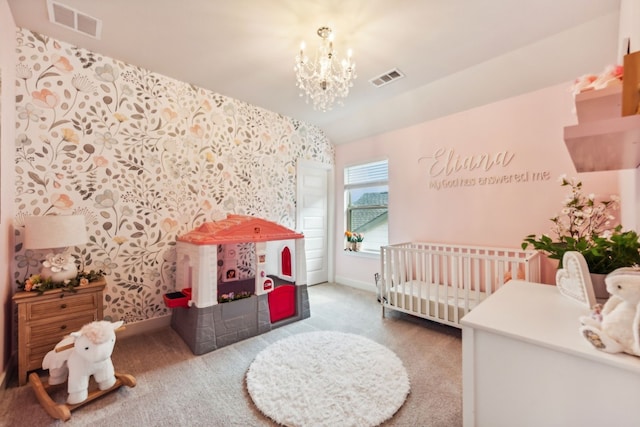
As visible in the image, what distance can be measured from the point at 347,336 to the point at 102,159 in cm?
279

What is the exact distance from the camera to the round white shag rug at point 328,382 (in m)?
1.51

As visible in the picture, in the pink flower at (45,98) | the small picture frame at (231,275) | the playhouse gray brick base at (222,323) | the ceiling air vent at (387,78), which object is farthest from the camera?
the small picture frame at (231,275)

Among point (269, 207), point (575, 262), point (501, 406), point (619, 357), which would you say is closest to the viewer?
point (619, 357)

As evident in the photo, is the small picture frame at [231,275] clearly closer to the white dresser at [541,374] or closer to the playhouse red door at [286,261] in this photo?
the playhouse red door at [286,261]

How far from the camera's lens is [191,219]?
2.89m

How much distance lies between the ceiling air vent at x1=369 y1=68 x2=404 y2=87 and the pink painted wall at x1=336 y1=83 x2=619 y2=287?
2.89 ft

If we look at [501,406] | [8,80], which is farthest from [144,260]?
[501,406]

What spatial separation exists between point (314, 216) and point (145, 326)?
102 inches

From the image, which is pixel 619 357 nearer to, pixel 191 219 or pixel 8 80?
pixel 191 219

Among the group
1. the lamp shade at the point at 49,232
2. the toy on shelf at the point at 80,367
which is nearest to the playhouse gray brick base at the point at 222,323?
the toy on shelf at the point at 80,367

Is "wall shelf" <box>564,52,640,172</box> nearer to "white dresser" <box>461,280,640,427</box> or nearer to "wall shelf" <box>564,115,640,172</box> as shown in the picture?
"wall shelf" <box>564,115,640,172</box>

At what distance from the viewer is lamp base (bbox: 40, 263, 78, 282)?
1947mm

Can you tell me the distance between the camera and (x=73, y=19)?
6.40ft

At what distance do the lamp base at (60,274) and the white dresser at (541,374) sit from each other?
2701 mm
